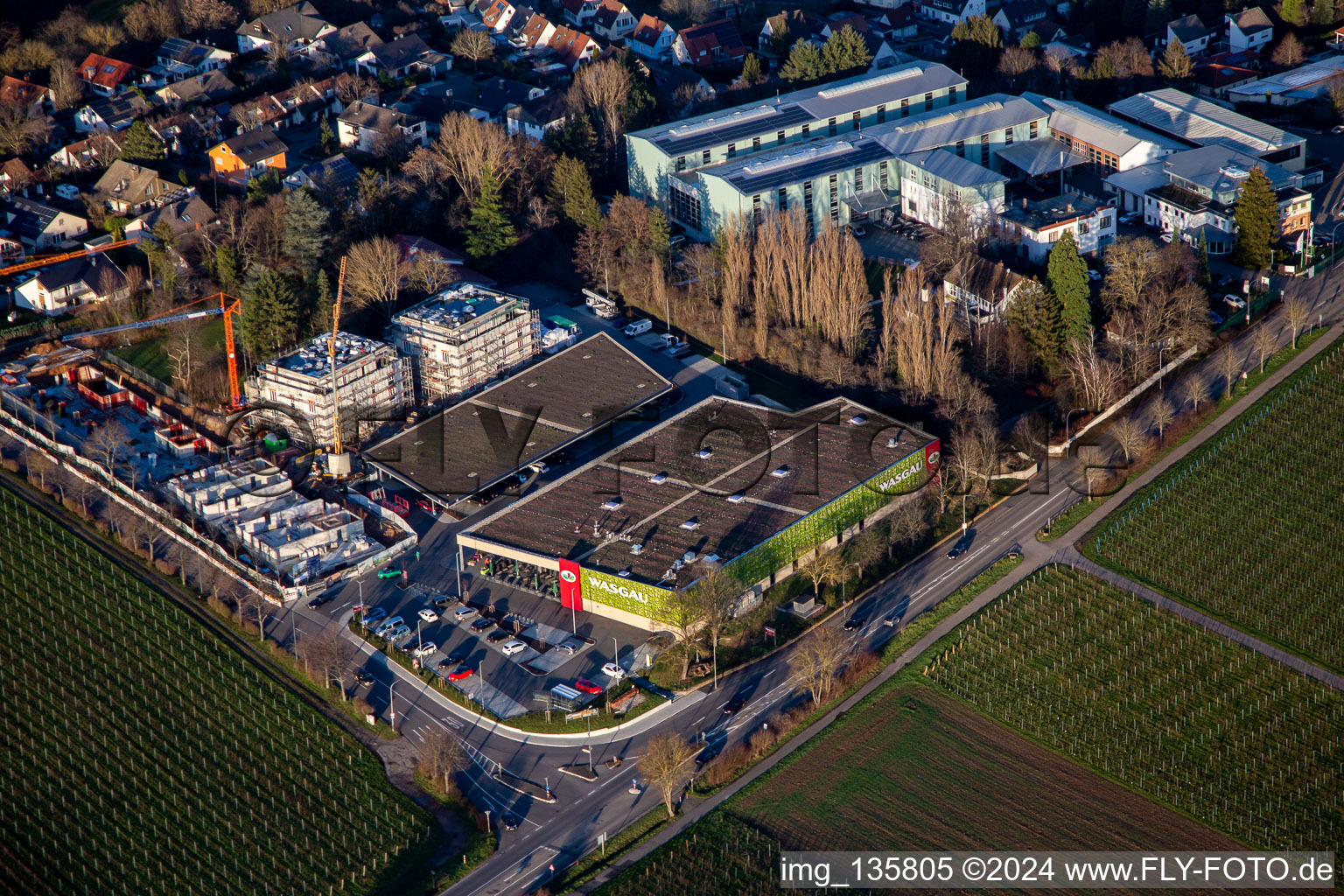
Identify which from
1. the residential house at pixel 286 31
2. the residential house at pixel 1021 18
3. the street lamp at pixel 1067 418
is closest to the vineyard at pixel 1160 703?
the street lamp at pixel 1067 418

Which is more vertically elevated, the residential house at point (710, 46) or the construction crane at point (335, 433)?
the residential house at point (710, 46)

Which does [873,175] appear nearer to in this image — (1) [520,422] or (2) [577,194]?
(2) [577,194]

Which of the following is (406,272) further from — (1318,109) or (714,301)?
(1318,109)

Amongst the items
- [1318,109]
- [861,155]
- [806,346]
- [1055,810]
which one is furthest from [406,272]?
[1318,109]

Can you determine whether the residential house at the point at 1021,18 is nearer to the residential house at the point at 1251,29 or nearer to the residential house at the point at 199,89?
the residential house at the point at 1251,29

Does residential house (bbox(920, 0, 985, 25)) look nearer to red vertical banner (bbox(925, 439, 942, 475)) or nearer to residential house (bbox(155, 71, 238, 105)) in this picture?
residential house (bbox(155, 71, 238, 105))

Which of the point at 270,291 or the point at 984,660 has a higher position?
the point at 270,291
